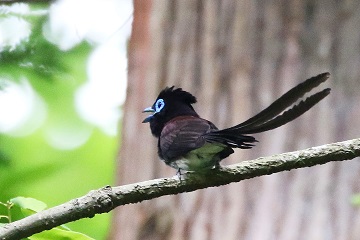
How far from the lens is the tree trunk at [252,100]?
2709 millimetres

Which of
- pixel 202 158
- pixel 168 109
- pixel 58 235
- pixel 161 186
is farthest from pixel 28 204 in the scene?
pixel 168 109

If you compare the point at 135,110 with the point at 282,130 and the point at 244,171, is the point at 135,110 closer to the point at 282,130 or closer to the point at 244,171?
the point at 282,130

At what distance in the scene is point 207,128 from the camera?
1516 millimetres

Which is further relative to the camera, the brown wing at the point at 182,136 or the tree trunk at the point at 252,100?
the tree trunk at the point at 252,100

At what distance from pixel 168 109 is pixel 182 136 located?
0.36 metres

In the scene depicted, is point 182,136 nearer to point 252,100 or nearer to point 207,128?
point 207,128

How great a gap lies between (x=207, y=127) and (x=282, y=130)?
1360 mm

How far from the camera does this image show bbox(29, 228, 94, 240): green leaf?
109 centimetres

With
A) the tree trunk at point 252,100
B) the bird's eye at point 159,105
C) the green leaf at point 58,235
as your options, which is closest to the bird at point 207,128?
the bird's eye at point 159,105

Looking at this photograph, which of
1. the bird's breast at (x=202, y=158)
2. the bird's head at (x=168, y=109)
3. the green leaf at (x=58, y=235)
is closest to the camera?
the green leaf at (x=58, y=235)

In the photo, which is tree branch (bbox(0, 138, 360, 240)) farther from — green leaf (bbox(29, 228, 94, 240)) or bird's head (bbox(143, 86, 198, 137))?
bird's head (bbox(143, 86, 198, 137))

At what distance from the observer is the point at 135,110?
3176 mm

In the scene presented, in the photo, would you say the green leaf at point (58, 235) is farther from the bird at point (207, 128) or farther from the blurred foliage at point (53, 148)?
the bird at point (207, 128)

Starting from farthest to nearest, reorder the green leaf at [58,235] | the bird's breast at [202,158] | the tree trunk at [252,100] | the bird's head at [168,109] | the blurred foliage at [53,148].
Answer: the tree trunk at [252,100]
the blurred foliage at [53,148]
the bird's head at [168,109]
the bird's breast at [202,158]
the green leaf at [58,235]
